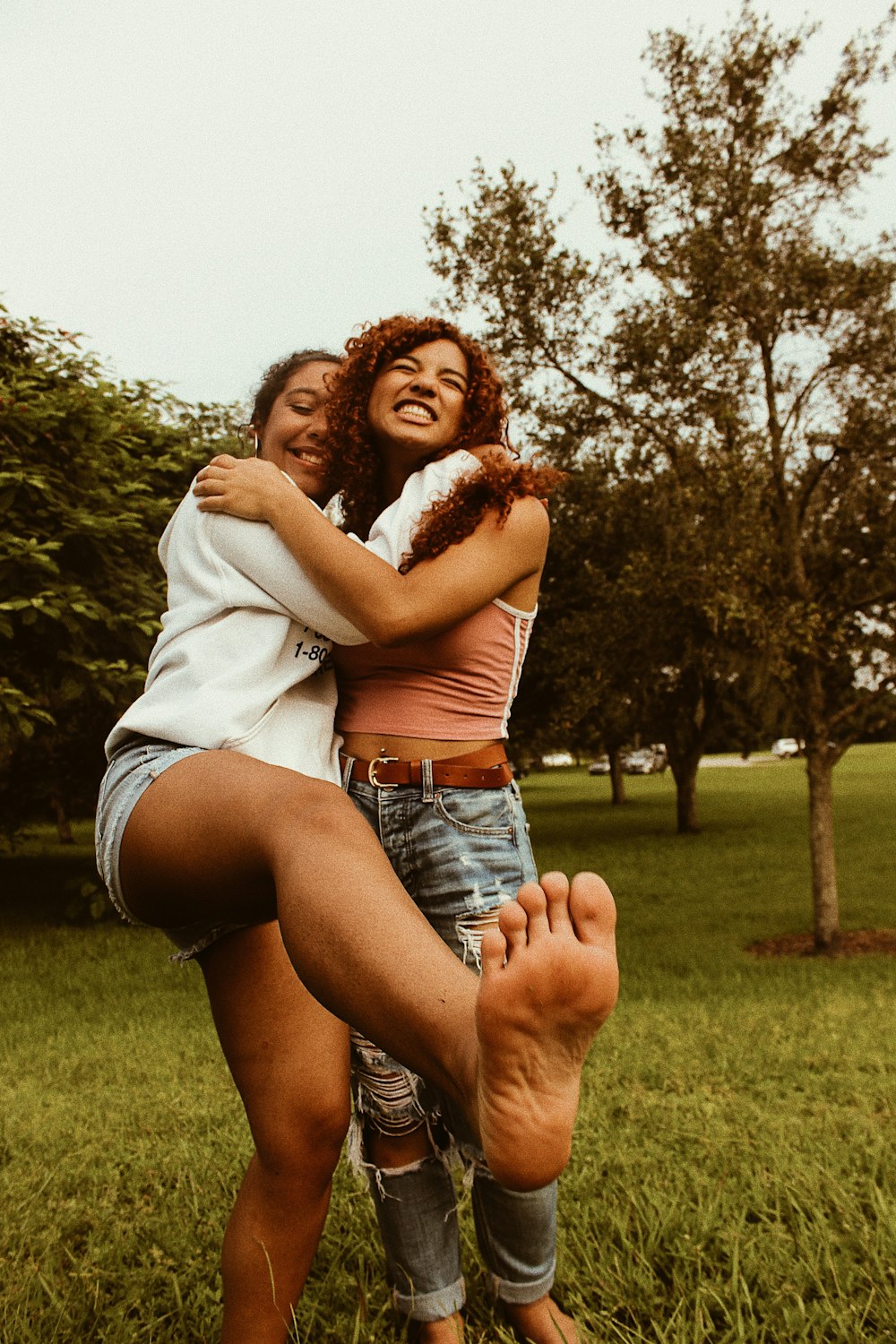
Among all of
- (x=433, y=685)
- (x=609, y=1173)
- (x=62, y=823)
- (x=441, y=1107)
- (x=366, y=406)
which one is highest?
(x=366, y=406)

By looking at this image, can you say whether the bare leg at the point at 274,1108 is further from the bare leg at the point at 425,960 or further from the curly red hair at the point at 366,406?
the curly red hair at the point at 366,406

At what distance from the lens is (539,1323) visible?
2.16 metres

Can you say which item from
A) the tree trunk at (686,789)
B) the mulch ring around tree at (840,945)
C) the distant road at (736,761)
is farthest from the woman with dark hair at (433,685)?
the distant road at (736,761)

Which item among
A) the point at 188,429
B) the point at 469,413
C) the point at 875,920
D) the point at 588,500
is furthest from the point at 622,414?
the point at 469,413

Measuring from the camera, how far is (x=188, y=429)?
11562 mm

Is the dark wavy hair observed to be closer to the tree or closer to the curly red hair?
the curly red hair

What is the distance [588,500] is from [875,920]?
237 inches

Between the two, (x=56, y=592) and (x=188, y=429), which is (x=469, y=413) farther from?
(x=188, y=429)

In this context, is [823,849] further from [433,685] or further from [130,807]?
[130,807]

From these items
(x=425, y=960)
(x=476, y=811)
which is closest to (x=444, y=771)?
(x=476, y=811)

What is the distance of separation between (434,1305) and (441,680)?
1.31 metres

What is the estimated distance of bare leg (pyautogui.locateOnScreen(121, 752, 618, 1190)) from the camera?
4.07ft

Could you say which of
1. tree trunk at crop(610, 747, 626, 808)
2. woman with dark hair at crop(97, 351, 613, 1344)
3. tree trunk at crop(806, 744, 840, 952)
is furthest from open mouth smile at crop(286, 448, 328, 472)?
tree trunk at crop(610, 747, 626, 808)

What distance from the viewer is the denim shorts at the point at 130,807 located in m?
1.67
